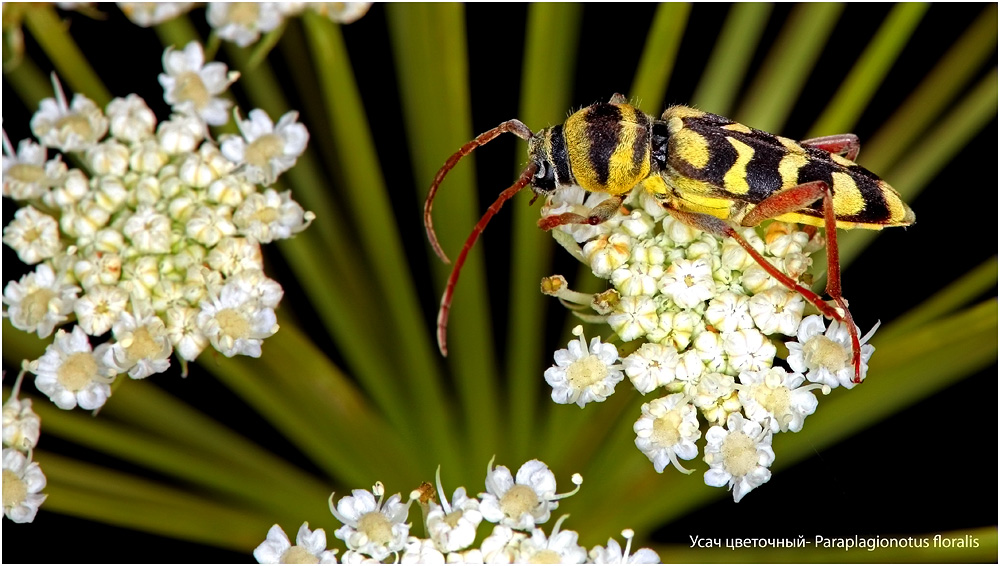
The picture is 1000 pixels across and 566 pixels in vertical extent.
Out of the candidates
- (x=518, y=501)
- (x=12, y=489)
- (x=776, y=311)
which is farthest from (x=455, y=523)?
(x=12, y=489)

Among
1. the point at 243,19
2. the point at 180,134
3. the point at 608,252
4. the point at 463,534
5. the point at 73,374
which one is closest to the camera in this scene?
the point at 463,534

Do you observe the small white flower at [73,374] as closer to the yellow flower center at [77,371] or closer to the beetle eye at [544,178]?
the yellow flower center at [77,371]

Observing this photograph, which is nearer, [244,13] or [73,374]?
[73,374]

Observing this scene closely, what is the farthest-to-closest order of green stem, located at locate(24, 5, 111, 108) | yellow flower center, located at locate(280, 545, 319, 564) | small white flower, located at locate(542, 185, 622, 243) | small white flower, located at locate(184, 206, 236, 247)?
green stem, located at locate(24, 5, 111, 108) → small white flower, located at locate(542, 185, 622, 243) → small white flower, located at locate(184, 206, 236, 247) → yellow flower center, located at locate(280, 545, 319, 564)

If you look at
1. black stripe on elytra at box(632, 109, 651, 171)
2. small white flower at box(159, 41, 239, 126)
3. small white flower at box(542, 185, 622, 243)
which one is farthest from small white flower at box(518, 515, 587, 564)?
small white flower at box(159, 41, 239, 126)

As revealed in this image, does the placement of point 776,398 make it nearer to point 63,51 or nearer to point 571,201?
point 571,201

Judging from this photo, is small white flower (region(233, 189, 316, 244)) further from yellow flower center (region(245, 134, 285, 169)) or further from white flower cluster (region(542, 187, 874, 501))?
white flower cluster (region(542, 187, 874, 501))

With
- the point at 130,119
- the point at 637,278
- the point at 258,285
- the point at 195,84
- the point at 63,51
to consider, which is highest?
the point at 63,51
